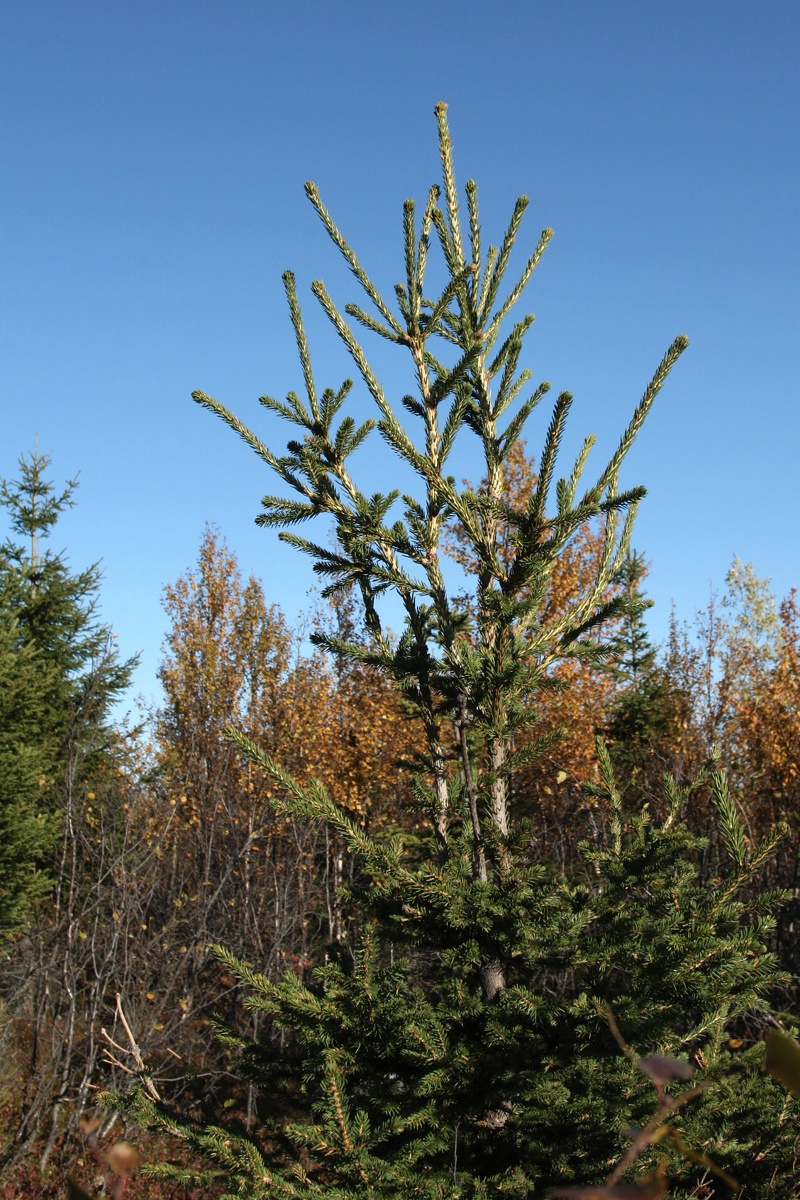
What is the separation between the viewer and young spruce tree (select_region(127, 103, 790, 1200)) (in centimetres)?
312

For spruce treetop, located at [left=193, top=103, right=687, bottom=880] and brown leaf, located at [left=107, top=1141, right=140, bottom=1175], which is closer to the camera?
brown leaf, located at [left=107, top=1141, right=140, bottom=1175]

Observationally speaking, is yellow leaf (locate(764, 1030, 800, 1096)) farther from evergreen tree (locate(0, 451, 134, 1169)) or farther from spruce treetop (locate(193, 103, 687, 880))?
evergreen tree (locate(0, 451, 134, 1169))

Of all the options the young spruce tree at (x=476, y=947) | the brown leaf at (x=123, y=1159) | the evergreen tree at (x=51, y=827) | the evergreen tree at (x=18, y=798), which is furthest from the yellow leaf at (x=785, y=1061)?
the evergreen tree at (x=18, y=798)

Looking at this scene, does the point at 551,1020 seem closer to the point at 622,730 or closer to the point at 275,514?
the point at 275,514

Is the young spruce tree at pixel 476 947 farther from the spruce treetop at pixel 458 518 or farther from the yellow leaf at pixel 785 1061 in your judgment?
the yellow leaf at pixel 785 1061

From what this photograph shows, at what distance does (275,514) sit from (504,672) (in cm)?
119

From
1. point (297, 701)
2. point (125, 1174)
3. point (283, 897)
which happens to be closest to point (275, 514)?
point (125, 1174)

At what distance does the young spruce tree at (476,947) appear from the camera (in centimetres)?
312

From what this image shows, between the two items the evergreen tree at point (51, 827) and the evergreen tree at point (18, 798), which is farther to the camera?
the evergreen tree at point (18, 798)

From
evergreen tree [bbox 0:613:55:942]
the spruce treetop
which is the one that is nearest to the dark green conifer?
evergreen tree [bbox 0:613:55:942]

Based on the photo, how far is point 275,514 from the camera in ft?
12.9

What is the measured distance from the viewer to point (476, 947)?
3.42 meters

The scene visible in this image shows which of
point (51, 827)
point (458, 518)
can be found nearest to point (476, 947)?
point (458, 518)

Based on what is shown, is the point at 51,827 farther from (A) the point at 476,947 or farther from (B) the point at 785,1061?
(B) the point at 785,1061
